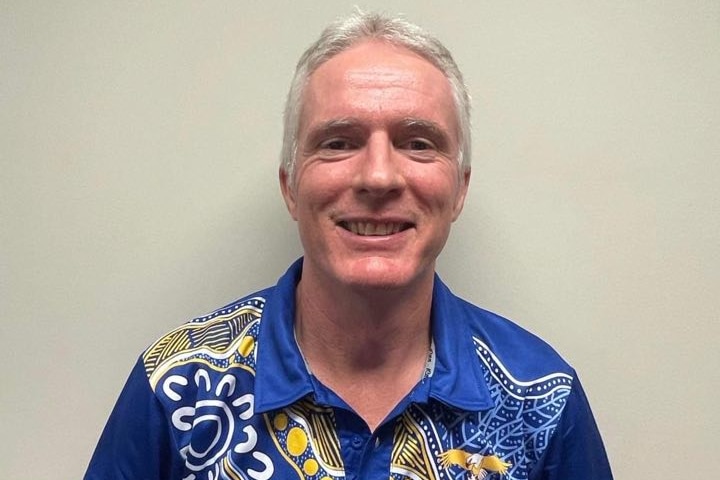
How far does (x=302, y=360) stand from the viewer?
3.19 ft

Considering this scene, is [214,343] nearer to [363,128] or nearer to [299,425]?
[299,425]

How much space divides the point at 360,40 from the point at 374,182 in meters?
0.27

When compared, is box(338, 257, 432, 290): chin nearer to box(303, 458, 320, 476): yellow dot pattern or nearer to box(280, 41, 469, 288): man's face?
box(280, 41, 469, 288): man's face

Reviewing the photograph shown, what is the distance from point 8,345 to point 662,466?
1436 millimetres

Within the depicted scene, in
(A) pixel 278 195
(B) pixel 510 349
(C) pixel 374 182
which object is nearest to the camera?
(C) pixel 374 182

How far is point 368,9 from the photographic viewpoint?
1.22m

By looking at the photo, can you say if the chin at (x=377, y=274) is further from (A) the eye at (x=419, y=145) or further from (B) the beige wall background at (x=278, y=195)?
(B) the beige wall background at (x=278, y=195)

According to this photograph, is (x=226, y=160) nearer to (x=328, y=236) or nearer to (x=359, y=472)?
(x=328, y=236)

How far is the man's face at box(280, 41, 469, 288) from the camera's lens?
2.95ft

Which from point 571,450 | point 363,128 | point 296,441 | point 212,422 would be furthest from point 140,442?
point 571,450

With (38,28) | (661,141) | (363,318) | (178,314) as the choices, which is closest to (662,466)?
(661,141)

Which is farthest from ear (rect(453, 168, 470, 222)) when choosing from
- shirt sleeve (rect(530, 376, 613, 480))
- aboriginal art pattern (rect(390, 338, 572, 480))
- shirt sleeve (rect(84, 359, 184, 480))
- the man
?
shirt sleeve (rect(84, 359, 184, 480))

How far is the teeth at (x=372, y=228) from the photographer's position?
918mm

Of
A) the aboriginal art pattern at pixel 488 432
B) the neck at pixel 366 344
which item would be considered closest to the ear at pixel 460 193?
the neck at pixel 366 344
